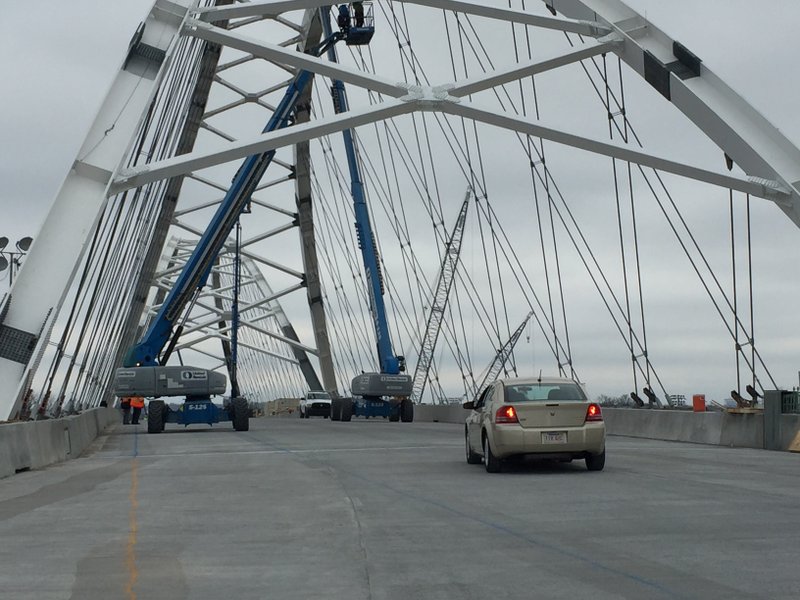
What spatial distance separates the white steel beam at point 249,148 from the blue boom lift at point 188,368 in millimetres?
13138

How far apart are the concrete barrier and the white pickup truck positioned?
138ft

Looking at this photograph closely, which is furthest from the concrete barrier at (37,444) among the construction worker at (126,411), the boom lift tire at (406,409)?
the construction worker at (126,411)

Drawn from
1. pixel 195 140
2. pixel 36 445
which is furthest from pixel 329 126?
pixel 195 140

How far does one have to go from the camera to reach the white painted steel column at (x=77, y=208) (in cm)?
1967

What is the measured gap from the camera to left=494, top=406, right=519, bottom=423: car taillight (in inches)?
643

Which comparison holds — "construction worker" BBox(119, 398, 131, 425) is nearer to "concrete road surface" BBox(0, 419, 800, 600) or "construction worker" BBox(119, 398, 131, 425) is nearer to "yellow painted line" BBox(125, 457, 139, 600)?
"concrete road surface" BBox(0, 419, 800, 600)

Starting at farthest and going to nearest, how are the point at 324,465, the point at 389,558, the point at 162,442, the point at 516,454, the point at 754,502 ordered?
the point at 162,442, the point at 324,465, the point at 516,454, the point at 754,502, the point at 389,558

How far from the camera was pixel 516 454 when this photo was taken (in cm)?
1641

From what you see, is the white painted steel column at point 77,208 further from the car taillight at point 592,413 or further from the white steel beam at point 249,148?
the car taillight at point 592,413

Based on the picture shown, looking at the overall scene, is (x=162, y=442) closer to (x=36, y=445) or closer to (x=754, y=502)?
(x=36, y=445)

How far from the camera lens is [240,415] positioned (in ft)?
121

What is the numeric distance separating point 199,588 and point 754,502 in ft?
20.8

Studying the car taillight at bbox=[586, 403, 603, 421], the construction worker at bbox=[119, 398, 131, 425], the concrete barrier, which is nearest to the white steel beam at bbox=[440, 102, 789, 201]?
the car taillight at bbox=[586, 403, 603, 421]

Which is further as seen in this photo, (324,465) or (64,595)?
(324,465)
